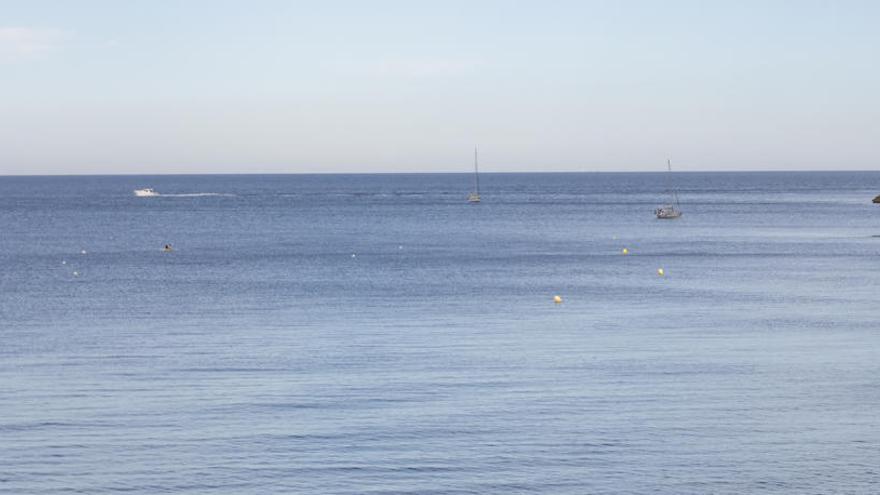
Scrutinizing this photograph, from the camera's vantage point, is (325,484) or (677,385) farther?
(677,385)

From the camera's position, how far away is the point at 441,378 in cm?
5106

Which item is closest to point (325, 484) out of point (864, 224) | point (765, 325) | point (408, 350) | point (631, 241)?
point (408, 350)

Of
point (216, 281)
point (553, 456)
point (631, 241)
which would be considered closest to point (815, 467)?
point (553, 456)

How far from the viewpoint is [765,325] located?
6775 centimetres

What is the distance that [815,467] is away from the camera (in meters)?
38.0

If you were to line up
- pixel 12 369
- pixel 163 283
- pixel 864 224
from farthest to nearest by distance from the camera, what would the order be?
pixel 864 224 → pixel 163 283 → pixel 12 369

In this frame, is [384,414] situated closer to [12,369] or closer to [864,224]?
[12,369]

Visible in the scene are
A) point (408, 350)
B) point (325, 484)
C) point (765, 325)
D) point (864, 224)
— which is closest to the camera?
point (325, 484)

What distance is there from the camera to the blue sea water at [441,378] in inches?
1487

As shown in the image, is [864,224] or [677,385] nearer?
[677,385]

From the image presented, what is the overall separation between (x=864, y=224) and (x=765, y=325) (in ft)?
355

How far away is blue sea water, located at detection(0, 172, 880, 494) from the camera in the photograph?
124ft

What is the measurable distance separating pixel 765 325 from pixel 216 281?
137 ft

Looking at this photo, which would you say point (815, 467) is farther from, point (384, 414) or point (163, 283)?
point (163, 283)
